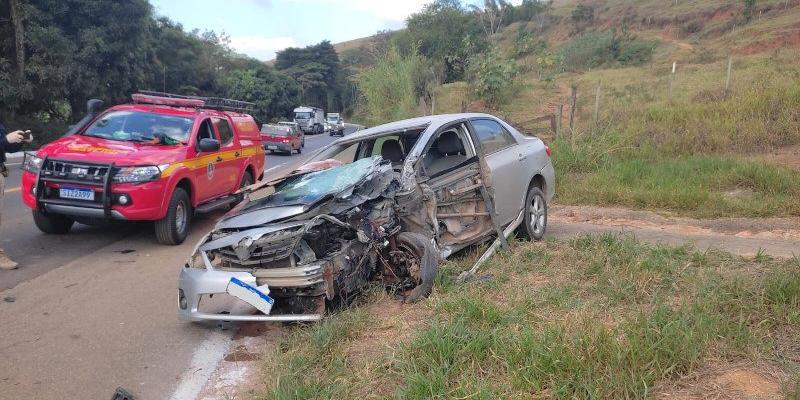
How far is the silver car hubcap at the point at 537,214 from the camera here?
669 cm

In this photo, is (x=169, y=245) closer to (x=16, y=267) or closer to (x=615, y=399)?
(x=16, y=267)

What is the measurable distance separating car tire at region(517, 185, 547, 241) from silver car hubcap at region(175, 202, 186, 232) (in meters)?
4.17

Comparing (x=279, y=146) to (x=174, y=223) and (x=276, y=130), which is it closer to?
(x=276, y=130)

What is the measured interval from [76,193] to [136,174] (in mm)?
696

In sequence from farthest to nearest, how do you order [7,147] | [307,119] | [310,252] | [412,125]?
[307,119] < [7,147] < [412,125] < [310,252]

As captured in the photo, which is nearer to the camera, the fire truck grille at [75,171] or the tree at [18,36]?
the fire truck grille at [75,171]

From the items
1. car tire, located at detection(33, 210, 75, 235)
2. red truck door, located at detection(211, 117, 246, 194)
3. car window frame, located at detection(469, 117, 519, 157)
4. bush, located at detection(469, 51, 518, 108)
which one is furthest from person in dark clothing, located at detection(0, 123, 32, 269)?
bush, located at detection(469, 51, 518, 108)

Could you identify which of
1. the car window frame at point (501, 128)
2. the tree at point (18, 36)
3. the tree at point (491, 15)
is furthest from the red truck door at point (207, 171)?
the tree at point (491, 15)

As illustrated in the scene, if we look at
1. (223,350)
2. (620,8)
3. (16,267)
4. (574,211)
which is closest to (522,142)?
(574,211)

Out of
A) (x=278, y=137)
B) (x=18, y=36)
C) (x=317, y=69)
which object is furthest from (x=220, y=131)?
(x=317, y=69)

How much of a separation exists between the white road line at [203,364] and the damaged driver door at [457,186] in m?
2.00

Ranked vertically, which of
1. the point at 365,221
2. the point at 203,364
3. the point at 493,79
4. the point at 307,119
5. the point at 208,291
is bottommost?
the point at 307,119

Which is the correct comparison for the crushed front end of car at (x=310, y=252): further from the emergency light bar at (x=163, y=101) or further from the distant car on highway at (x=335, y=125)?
the distant car on highway at (x=335, y=125)

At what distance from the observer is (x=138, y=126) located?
7773mm
